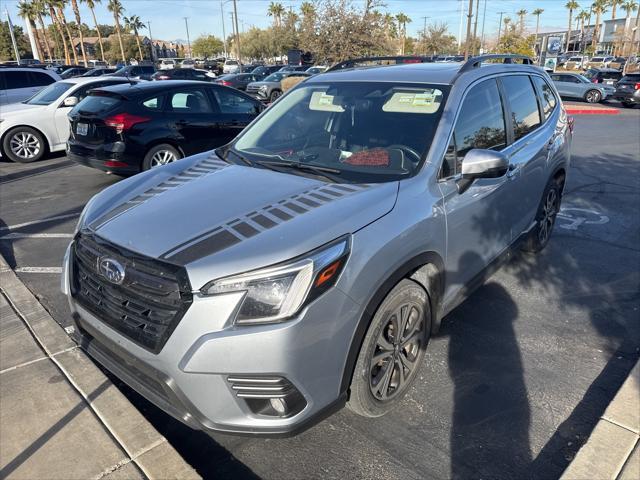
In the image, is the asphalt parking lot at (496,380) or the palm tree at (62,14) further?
the palm tree at (62,14)

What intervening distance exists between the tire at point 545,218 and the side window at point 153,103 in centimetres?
565

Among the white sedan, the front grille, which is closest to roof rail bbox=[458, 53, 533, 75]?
the front grille

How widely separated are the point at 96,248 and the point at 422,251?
1709mm

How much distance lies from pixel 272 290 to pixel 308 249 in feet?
0.79

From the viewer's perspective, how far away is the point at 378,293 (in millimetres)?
2365

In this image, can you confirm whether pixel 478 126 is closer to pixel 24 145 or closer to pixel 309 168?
pixel 309 168

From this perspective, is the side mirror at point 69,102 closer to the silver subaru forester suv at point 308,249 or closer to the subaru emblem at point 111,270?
the silver subaru forester suv at point 308,249

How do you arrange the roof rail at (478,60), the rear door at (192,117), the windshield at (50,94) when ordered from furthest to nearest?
the windshield at (50,94) → the rear door at (192,117) → the roof rail at (478,60)

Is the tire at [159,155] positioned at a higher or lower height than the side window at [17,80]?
lower

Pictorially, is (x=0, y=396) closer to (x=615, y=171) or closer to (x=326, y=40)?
(x=615, y=171)

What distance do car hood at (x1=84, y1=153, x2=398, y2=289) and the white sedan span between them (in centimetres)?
796

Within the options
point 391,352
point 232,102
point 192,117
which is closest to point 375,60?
point 391,352

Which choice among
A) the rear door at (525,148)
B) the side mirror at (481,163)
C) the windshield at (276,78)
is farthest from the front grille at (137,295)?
the windshield at (276,78)

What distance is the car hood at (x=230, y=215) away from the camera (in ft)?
7.04
